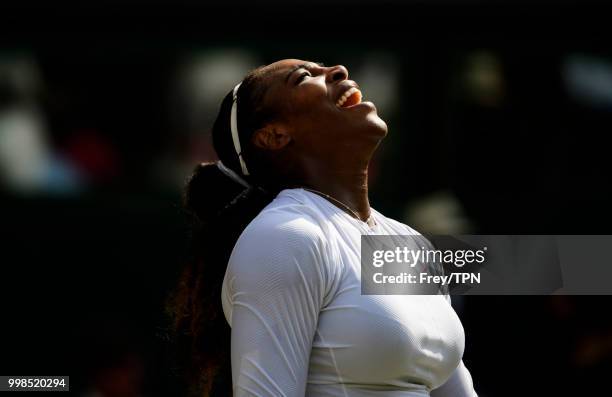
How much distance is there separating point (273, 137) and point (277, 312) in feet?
2.00

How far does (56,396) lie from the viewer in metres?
5.89

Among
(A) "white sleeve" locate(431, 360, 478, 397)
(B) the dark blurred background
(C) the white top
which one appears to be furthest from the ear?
(B) the dark blurred background

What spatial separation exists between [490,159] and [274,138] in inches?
155

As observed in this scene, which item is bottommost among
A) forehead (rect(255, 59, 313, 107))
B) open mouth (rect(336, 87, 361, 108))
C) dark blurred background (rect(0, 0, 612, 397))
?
dark blurred background (rect(0, 0, 612, 397))

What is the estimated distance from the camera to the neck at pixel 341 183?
276cm

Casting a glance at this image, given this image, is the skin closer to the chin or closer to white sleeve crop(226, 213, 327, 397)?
the chin

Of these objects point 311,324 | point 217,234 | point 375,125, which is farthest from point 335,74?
point 311,324

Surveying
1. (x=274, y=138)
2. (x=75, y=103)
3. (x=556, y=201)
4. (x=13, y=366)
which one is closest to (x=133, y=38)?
(x=75, y=103)

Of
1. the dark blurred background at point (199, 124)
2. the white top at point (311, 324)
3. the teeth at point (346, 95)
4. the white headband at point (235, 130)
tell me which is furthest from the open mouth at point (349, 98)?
the dark blurred background at point (199, 124)

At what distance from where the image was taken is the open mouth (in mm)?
2822

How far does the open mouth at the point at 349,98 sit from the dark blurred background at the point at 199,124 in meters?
3.30

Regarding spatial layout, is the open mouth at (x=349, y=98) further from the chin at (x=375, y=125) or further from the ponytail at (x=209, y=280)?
the ponytail at (x=209, y=280)

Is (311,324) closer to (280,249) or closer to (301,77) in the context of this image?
(280,249)

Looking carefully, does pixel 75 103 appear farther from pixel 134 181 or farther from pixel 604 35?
pixel 604 35
